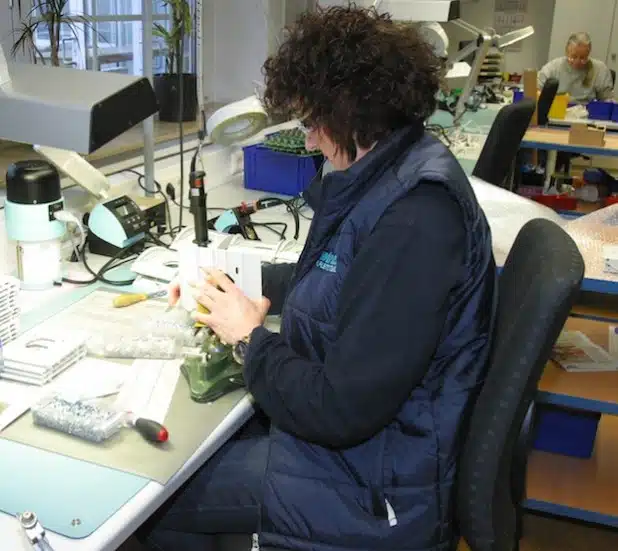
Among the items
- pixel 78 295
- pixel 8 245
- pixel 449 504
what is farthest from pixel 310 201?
pixel 8 245

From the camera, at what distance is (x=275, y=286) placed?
61.4 inches

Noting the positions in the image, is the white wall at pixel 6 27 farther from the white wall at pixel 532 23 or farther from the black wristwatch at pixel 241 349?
the white wall at pixel 532 23

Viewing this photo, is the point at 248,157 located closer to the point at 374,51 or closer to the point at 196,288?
the point at 196,288

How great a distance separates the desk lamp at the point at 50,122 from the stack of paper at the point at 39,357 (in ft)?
1.14

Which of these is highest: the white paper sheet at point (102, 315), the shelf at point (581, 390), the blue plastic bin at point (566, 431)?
the white paper sheet at point (102, 315)

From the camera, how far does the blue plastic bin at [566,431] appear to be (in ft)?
6.55

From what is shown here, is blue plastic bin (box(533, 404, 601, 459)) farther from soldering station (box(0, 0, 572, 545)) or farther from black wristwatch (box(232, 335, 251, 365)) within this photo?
black wristwatch (box(232, 335, 251, 365))

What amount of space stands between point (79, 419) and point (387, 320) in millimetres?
491

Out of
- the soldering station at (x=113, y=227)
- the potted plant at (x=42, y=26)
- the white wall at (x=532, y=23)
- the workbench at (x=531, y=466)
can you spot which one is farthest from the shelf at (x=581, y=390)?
the white wall at (x=532, y=23)

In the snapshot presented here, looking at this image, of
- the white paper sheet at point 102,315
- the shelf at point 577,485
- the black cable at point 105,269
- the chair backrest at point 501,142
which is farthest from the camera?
the chair backrest at point 501,142

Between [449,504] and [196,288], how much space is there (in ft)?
1.92

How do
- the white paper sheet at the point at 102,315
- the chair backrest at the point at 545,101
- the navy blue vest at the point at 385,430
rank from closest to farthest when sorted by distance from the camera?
the navy blue vest at the point at 385,430
the white paper sheet at the point at 102,315
the chair backrest at the point at 545,101

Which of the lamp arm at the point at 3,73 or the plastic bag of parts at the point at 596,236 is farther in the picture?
the plastic bag of parts at the point at 596,236

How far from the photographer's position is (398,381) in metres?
1.04
